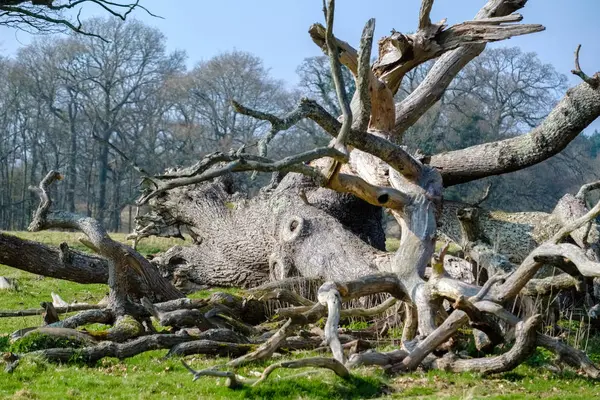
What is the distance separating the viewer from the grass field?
22.2ft

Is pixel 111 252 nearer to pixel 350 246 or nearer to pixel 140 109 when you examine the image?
pixel 350 246

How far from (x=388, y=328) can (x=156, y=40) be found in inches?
1676

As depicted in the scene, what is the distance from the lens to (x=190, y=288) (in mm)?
16109

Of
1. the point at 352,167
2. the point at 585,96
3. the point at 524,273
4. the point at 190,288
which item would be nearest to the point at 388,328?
the point at 524,273

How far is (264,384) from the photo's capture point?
273 inches

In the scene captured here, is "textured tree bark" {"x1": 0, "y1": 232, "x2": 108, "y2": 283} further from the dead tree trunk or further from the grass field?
the grass field

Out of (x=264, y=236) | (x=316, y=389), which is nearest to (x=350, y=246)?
(x=264, y=236)

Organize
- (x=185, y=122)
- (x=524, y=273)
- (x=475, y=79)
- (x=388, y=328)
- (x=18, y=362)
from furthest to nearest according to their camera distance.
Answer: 1. (x=185, y=122)
2. (x=475, y=79)
3. (x=388, y=328)
4. (x=524, y=273)
5. (x=18, y=362)

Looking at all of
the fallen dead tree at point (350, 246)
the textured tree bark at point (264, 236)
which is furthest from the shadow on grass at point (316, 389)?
the textured tree bark at point (264, 236)

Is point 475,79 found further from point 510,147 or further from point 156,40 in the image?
point 510,147

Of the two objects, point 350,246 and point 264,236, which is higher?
point 264,236

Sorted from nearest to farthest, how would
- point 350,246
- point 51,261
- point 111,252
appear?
point 111,252
point 51,261
point 350,246

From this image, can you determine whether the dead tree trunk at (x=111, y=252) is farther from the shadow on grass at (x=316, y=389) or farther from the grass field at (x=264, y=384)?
the shadow on grass at (x=316, y=389)

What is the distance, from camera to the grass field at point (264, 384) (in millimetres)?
6777
